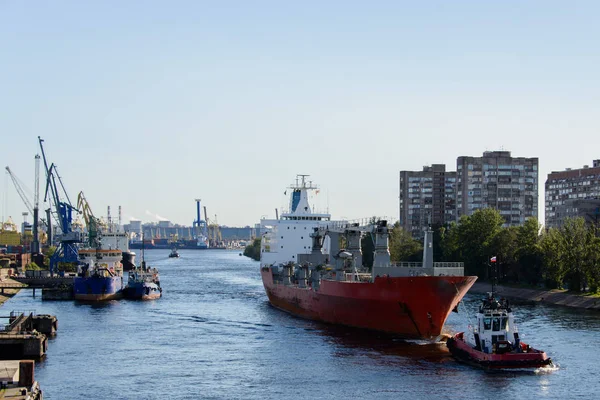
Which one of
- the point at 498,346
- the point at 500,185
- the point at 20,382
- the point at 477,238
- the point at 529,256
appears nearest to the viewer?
the point at 20,382

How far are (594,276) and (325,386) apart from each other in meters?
51.1

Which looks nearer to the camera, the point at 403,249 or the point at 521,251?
the point at 521,251

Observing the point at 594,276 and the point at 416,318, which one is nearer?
the point at 416,318

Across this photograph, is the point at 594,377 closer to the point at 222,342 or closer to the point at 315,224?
the point at 222,342

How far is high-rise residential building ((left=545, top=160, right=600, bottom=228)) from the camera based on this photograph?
151 m

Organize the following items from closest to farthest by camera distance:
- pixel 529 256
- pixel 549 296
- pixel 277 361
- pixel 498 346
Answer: pixel 498 346
pixel 277 361
pixel 549 296
pixel 529 256

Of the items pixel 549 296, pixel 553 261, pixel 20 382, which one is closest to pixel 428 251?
pixel 20 382

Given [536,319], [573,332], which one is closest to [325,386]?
[573,332]

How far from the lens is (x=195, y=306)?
9144 cm

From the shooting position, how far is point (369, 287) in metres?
64.5

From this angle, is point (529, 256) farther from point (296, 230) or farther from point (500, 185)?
point (500, 185)

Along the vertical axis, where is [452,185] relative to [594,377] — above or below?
above

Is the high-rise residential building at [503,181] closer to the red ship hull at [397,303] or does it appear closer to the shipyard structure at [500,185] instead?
the shipyard structure at [500,185]

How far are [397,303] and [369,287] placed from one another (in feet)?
11.0
